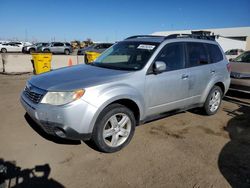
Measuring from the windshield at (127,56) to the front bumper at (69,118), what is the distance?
3.88 feet

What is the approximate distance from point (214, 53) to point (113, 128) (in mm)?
Answer: 3224

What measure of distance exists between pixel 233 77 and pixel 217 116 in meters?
2.23

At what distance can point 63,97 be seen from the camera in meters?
3.22

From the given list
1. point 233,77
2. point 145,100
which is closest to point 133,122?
point 145,100

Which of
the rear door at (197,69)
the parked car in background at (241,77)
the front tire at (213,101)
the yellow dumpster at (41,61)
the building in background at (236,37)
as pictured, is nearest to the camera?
the rear door at (197,69)

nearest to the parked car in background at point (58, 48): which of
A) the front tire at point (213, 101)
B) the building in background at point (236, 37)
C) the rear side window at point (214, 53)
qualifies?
the rear side window at point (214, 53)

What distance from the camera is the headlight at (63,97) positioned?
3.20 meters

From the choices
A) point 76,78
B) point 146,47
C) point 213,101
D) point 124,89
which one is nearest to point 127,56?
point 146,47

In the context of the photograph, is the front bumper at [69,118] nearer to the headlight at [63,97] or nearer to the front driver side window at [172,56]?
the headlight at [63,97]

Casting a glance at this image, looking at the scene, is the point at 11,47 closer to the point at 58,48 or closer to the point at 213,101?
the point at 58,48

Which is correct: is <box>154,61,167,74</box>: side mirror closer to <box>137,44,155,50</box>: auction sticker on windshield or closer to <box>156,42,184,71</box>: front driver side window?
<box>156,42,184,71</box>: front driver side window

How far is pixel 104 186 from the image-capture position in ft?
9.44

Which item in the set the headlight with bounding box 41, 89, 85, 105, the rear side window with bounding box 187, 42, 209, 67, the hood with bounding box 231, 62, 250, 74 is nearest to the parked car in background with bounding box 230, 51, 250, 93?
the hood with bounding box 231, 62, 250, 74

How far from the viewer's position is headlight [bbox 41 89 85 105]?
10.5 ft
